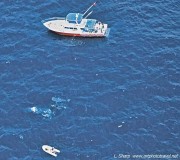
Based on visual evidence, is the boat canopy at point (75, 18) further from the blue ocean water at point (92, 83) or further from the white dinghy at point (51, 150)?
the white dinghy at point (51, 150)

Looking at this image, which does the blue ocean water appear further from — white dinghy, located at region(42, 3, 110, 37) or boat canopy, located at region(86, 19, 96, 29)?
boat canopy, located at region(86, 19, 96, 29)

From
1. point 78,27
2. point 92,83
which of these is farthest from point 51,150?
point 78,27

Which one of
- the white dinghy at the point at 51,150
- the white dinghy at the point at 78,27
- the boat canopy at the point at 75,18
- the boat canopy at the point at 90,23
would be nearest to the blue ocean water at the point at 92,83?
the white dinghy at the point at 51,150

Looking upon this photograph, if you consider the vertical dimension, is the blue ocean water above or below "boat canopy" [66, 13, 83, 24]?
below

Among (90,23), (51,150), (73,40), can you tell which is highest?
(90,23)

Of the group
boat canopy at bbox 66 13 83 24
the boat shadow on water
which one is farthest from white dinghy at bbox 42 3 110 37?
the boat shadow on water

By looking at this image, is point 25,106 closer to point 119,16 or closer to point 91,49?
point 91,49

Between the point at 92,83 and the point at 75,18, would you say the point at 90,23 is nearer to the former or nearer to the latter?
the point at 75,18

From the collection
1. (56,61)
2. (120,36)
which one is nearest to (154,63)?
(120,36)

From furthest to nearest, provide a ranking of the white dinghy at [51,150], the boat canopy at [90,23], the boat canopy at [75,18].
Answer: the boat canopy at [75,18]
the boat canopy at [90,23]
the white dinghy at [51,150]
